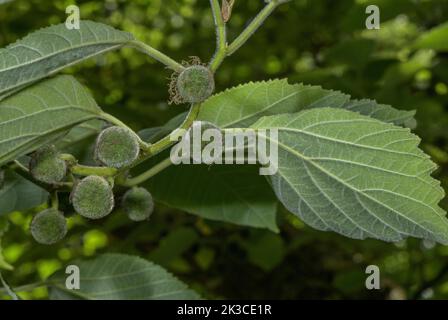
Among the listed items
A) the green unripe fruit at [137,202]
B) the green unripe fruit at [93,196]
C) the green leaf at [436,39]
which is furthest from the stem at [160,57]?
the green leaf at [436,39]

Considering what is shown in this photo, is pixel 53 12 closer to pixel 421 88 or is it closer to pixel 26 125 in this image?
pixel 421 88

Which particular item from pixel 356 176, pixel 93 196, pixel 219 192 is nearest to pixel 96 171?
pixel 93 196

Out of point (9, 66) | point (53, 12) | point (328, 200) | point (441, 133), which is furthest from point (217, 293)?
point (9, 66)

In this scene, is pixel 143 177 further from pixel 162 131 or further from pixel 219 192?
pixel 219 192

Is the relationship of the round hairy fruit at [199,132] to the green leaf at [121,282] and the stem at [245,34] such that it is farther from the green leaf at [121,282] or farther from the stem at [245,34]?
the green leaf at [121,282]

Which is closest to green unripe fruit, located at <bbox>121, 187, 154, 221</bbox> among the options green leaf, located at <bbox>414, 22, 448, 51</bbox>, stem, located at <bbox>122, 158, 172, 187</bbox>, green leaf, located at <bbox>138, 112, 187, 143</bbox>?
stem, located at <bbox>122, 158, 172, 187</bbox>
